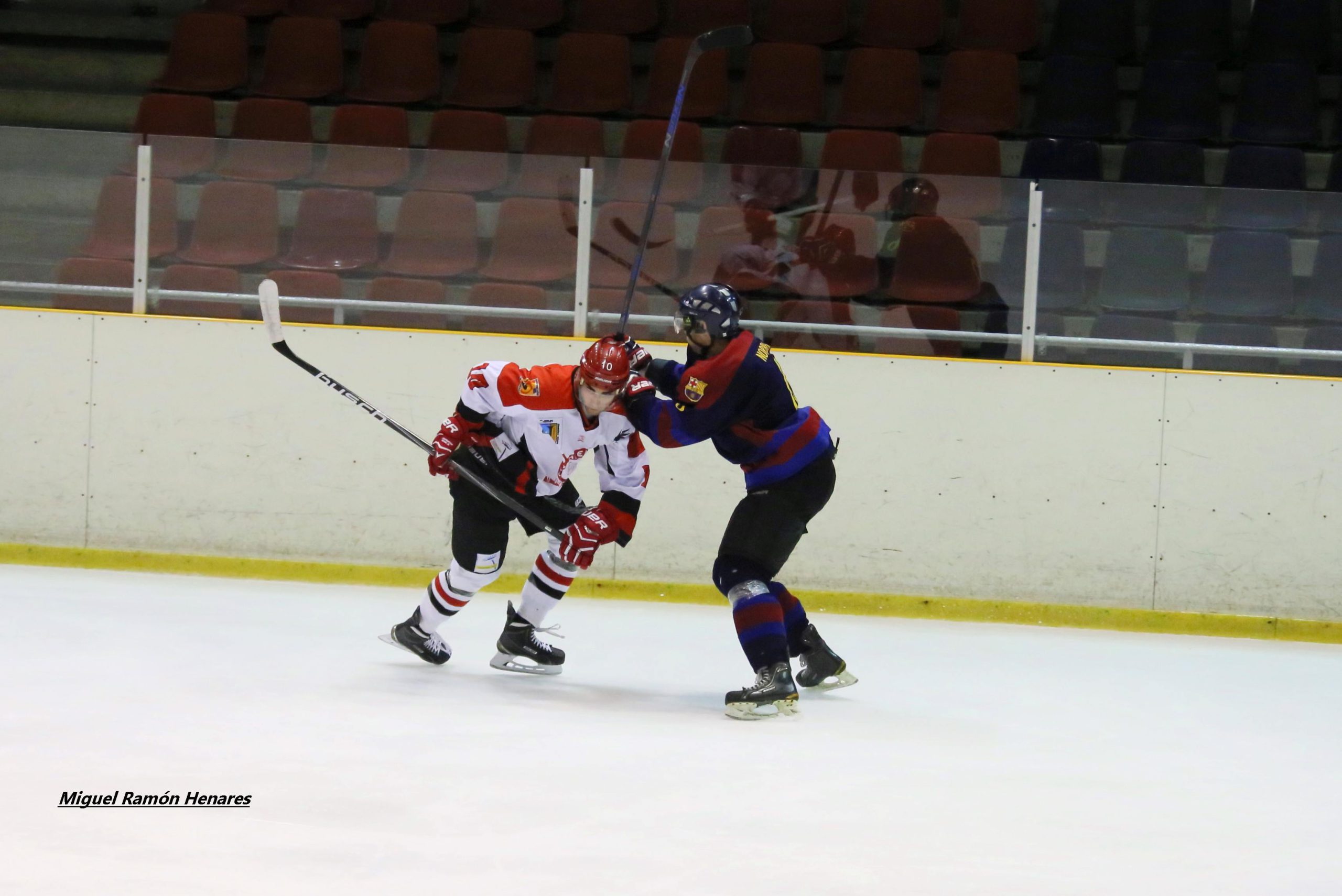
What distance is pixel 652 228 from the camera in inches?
231

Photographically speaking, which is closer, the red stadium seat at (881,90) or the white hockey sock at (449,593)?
the white hockey sock at (449,593)

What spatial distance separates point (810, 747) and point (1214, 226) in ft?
10.4

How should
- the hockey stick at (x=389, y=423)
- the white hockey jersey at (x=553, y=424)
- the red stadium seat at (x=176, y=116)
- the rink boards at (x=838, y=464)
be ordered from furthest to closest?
the red stadium seat at (x=176, y=116) → the rink boards at (x=838, y=464) → the hockey stick at (x=389, y=423) → the white hockey jersey at (x=553, y=424)

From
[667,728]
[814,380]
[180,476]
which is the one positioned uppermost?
[814,380]

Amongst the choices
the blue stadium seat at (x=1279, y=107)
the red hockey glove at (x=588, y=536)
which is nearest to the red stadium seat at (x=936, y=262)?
the red hockey glove at (x=588, y=536)

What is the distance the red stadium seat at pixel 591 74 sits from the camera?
7938 millimetres

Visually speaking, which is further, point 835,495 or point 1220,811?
point 835,495

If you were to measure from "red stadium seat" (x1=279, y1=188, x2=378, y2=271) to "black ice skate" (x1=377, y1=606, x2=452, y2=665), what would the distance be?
7.15 ft

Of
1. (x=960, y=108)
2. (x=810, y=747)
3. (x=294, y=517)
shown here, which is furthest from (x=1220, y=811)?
(x=960, y=108)

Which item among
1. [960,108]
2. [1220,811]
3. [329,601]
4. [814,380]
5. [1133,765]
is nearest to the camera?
[1220,811]

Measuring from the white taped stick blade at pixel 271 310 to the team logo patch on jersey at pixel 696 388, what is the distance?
1.30 meters

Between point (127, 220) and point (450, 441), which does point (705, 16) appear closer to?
point (127, 220)

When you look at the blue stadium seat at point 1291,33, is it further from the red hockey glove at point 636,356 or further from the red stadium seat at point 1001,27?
the red hockey glove at point 636,356

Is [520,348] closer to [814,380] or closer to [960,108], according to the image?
[814,380]
